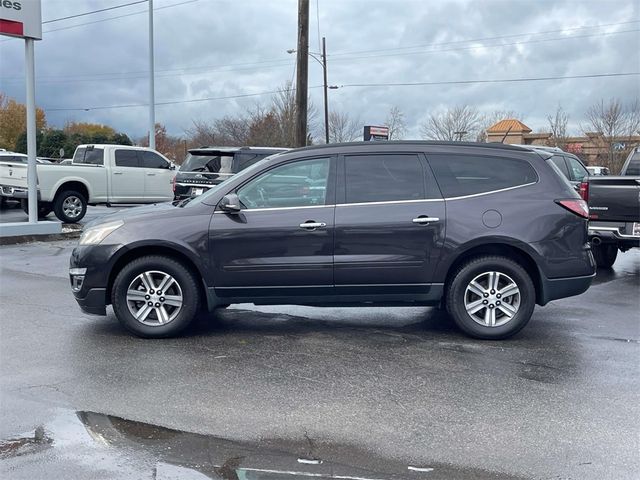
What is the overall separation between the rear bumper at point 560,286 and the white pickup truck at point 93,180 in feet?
43.0

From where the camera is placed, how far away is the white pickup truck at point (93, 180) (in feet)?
53.6

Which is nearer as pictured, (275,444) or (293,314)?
(275,444)

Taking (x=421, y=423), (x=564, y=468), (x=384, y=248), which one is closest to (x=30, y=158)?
(x=384, y=248)

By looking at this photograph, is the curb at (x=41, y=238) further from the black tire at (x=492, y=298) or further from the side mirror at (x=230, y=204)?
the black tire at (x=492, y=298)

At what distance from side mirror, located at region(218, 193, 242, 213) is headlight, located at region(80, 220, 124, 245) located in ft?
3.23

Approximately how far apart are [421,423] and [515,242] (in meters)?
2.48

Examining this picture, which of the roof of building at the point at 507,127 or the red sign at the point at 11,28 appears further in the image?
the roof of building at the point at 507,127

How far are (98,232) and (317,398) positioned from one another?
2.82 m

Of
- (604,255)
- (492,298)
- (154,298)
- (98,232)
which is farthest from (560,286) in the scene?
(604,255)

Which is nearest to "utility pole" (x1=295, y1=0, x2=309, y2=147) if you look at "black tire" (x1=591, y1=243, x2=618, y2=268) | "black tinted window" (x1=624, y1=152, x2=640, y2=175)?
"black tinted window" (x1=624, y1=152, x2=640, y2=175)

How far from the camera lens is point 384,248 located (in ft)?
20.1

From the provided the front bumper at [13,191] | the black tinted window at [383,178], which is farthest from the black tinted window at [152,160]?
the black tinted window at [383,178]

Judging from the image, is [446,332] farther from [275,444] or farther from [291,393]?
[275,444]

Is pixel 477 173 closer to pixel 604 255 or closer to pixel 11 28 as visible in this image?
pixel 604 255
